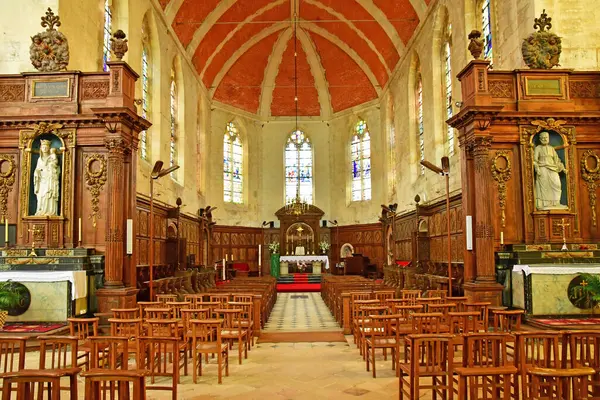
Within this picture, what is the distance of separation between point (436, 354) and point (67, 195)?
29.3 ft

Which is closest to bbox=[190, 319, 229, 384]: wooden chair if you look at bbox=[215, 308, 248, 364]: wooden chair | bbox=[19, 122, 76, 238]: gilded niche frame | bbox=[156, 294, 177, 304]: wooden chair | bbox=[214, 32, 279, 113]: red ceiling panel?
bbox=[215, 308, 248, 364]: wooden chair

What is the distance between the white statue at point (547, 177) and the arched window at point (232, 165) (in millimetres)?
21175

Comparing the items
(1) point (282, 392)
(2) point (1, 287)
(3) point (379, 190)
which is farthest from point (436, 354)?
(3) point (379, 190)

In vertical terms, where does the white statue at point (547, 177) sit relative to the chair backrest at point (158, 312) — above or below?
above

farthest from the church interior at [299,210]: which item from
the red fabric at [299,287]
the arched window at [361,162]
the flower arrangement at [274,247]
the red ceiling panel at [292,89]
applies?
the red ceiling panel at [292,89]

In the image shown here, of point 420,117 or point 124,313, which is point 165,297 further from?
point 420,117

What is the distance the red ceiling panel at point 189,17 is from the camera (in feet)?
74.3

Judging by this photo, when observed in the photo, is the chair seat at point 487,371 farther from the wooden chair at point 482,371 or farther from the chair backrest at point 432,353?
the chair backrest at point 432,353

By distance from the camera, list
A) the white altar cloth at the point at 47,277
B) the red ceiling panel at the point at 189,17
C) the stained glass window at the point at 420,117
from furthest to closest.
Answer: the stained glass window at the point at 420,117, the red ceiling panel at the point at 189,17, the white altar cloth at the point at 47,277

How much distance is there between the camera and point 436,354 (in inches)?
211

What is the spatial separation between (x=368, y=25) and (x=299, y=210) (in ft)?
32.0

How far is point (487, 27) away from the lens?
16438 mm

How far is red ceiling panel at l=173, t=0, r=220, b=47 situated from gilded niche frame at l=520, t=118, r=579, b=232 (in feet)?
51.1

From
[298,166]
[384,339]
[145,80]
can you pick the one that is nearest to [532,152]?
[384,339]
